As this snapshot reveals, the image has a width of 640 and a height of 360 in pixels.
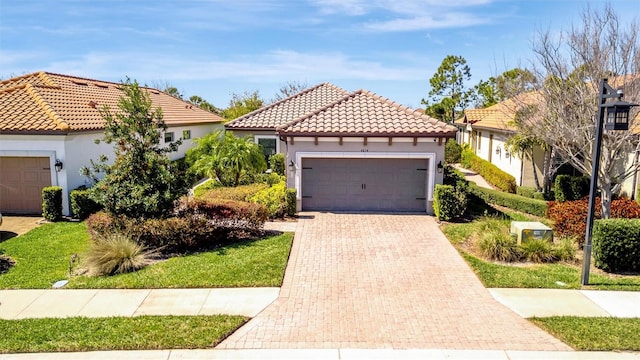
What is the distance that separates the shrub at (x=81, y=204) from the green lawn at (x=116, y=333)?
8252 mm

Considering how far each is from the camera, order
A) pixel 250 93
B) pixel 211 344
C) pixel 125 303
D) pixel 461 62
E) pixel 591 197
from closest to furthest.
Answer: pixel 211 344
pixel 125 303
pixel 591 197
pixel 250 93
pixel 461 62

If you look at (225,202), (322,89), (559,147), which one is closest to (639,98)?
(559,147)

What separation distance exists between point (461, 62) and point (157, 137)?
142ft

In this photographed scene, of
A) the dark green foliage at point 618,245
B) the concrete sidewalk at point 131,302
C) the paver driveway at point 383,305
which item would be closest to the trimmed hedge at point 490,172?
the paver driveway at point 383,305

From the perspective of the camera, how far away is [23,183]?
16.0m

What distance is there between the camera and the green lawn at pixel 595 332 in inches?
277

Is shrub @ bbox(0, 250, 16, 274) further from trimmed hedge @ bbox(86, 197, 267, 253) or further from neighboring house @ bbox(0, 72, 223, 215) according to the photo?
neighboring house @ bbox(0, 72, 223, 215)

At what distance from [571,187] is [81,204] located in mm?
18317

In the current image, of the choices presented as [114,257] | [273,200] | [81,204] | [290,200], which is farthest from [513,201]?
[81,204]

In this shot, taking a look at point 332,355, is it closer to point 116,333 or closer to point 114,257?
point 116,333

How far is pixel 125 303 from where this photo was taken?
28.3ft

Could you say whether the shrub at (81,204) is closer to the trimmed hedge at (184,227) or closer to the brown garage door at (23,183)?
the brown garage door at (23,183)

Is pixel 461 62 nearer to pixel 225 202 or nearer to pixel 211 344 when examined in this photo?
pixel 225 202

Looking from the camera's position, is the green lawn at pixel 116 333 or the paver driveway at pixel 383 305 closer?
the green lawn at pixel 116 333
